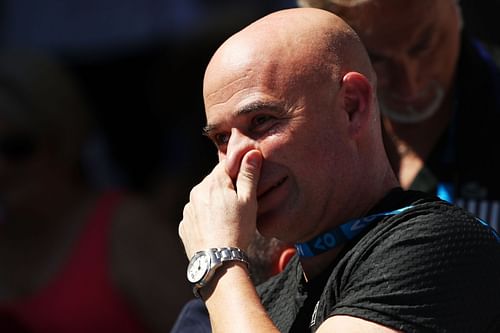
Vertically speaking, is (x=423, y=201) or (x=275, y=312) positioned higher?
(x=423, y=201)

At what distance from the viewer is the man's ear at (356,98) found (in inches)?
94.9

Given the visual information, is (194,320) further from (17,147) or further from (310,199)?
(17,147)

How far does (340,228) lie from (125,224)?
2.46 m

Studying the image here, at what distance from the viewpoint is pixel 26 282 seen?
4.75 m

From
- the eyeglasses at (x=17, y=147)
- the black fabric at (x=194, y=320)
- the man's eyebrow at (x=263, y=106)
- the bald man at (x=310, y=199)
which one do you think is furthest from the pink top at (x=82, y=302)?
the man's eyebrow at (x=263, y=106)

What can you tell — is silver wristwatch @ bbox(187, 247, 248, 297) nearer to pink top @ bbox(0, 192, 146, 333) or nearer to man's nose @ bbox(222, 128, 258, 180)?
man's nose @ bbox(222, 128, 258, 180)

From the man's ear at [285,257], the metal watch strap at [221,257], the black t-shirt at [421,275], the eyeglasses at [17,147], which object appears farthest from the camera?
the eyeglasses at [17,147]

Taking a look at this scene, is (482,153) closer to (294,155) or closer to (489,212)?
(489,212)

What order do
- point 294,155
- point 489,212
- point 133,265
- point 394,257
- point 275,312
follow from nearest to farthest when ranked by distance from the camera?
point 394,257
point 294,155
point 275,312
point 489,212
point 133,265

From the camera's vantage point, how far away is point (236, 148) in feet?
7.82

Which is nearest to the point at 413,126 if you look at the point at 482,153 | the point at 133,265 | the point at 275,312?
the point at 482,153

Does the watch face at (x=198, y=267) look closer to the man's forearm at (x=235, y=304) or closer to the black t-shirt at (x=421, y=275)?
the man's forearm at (x=235, y=304)

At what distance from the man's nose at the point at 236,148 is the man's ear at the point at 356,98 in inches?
8.4

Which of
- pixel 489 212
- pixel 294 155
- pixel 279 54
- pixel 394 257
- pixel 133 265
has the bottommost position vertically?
pixel 133 265
